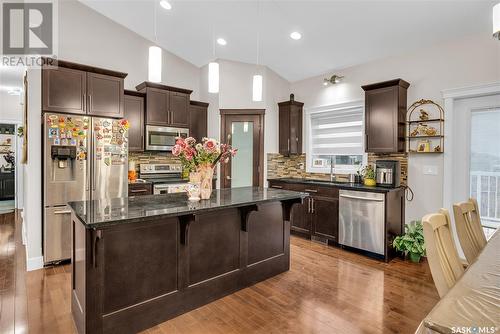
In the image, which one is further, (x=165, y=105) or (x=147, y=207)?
(x=165, y=105)

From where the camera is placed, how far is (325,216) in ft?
14.4

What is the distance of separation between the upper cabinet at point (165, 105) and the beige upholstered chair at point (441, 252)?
14.5 ft

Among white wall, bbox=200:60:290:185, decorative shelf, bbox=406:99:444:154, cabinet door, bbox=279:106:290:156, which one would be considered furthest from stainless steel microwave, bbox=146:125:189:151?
Answer: decorative shelf, bbox=406:99:444:154

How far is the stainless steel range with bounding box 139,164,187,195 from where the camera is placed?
4.72m

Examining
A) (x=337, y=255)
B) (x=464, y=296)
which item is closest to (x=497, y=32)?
(x=464, y=296)

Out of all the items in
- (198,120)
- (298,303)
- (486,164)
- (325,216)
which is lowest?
(298,303)

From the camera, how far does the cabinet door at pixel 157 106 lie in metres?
4.83

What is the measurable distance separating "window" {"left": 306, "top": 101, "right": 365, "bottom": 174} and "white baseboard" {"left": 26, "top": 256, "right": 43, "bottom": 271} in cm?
445

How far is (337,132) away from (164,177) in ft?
10.9

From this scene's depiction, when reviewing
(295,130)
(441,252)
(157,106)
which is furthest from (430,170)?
(157,106)

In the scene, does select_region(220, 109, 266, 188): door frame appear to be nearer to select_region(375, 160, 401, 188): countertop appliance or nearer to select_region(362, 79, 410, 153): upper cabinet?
select_region(362, 79, 410, 153): upper cabinet

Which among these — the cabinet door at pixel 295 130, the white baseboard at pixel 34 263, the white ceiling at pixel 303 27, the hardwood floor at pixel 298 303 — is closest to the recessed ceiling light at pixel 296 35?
the white ceiling at pixel 303 27

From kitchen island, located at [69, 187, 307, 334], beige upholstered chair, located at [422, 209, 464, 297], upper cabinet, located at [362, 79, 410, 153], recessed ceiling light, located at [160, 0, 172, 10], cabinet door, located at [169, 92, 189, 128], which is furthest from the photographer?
cabinet door, located at [169, 92, 189, 128]

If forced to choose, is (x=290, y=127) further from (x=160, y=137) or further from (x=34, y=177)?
(x=34, y=177)
